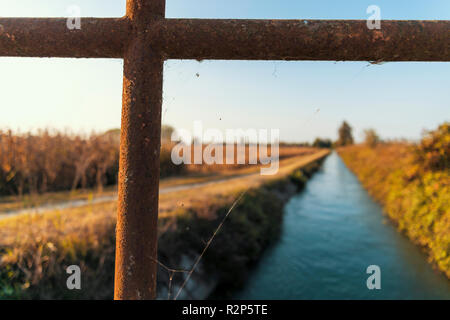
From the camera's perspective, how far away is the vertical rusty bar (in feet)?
2.19

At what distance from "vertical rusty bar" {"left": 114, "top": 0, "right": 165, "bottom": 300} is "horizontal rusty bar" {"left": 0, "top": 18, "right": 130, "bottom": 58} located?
4 centimetres

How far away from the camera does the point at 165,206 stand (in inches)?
245

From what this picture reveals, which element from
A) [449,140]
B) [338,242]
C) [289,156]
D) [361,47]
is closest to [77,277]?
[361,47]

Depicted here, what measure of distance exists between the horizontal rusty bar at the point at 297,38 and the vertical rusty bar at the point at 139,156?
46mm

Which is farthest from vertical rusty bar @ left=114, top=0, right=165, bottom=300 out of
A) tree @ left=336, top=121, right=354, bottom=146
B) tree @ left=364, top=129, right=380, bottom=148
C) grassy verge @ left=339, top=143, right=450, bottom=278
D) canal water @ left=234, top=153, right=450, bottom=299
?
tree @ left=336, top=121, right=354, bottom=146

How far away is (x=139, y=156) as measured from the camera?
2.19ft

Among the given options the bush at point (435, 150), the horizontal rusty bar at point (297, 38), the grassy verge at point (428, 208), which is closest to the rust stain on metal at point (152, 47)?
the horizontal rusty bar at point (297, 38)

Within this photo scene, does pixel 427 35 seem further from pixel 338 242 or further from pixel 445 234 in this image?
pixel 338 242

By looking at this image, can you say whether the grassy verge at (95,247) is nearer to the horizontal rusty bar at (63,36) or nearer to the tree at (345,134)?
the horizontal rusty bar at (63,36)

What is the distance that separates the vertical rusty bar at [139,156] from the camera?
0.67 metres

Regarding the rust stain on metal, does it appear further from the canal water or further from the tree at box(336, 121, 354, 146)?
the tree at box(336, 121, 354, 146)
